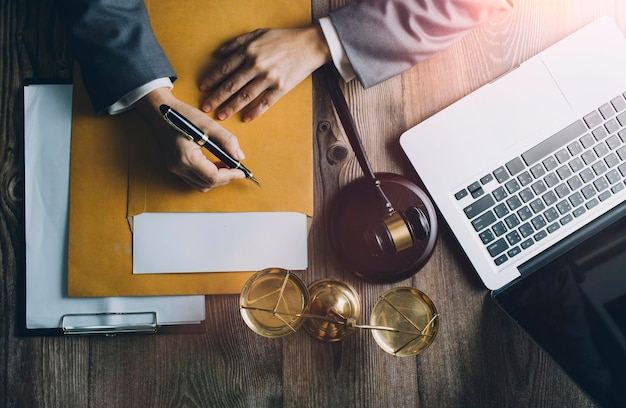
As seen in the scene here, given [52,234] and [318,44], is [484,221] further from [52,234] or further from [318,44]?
[52,234]

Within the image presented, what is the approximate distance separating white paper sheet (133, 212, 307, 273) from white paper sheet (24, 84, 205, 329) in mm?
52

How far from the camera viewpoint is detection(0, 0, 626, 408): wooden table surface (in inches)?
29.9

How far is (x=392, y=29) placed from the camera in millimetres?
762

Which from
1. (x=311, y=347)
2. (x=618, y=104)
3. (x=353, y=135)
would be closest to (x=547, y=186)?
(x=618, y=104)

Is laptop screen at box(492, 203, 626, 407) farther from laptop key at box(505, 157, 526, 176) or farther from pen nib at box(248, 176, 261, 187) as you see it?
pen nib at box(248, 176, 261, 187)

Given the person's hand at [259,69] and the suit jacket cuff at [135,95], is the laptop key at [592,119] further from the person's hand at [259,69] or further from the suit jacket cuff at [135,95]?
the suit jacket cuff at [135,95]

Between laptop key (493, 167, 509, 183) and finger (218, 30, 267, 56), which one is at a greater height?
finger (218, 30, 267, 56)

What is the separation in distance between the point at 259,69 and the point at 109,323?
42 cm

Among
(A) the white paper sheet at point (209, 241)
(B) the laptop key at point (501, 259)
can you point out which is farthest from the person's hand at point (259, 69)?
(B) the laptop key at point (501, 259)

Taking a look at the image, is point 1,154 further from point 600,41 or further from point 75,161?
point 600,41

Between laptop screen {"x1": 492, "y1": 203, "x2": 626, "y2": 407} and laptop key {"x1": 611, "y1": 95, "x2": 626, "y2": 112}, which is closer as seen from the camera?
laptop screen {"x1": 492, "y1": 203, "x2": 626, "y2": 407}

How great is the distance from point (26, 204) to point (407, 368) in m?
0.59

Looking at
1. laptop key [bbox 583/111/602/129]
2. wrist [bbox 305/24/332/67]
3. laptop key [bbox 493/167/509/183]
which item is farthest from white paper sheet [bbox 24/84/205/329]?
laptop key [bbox 583/111/602/129]

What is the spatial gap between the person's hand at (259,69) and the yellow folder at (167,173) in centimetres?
2
